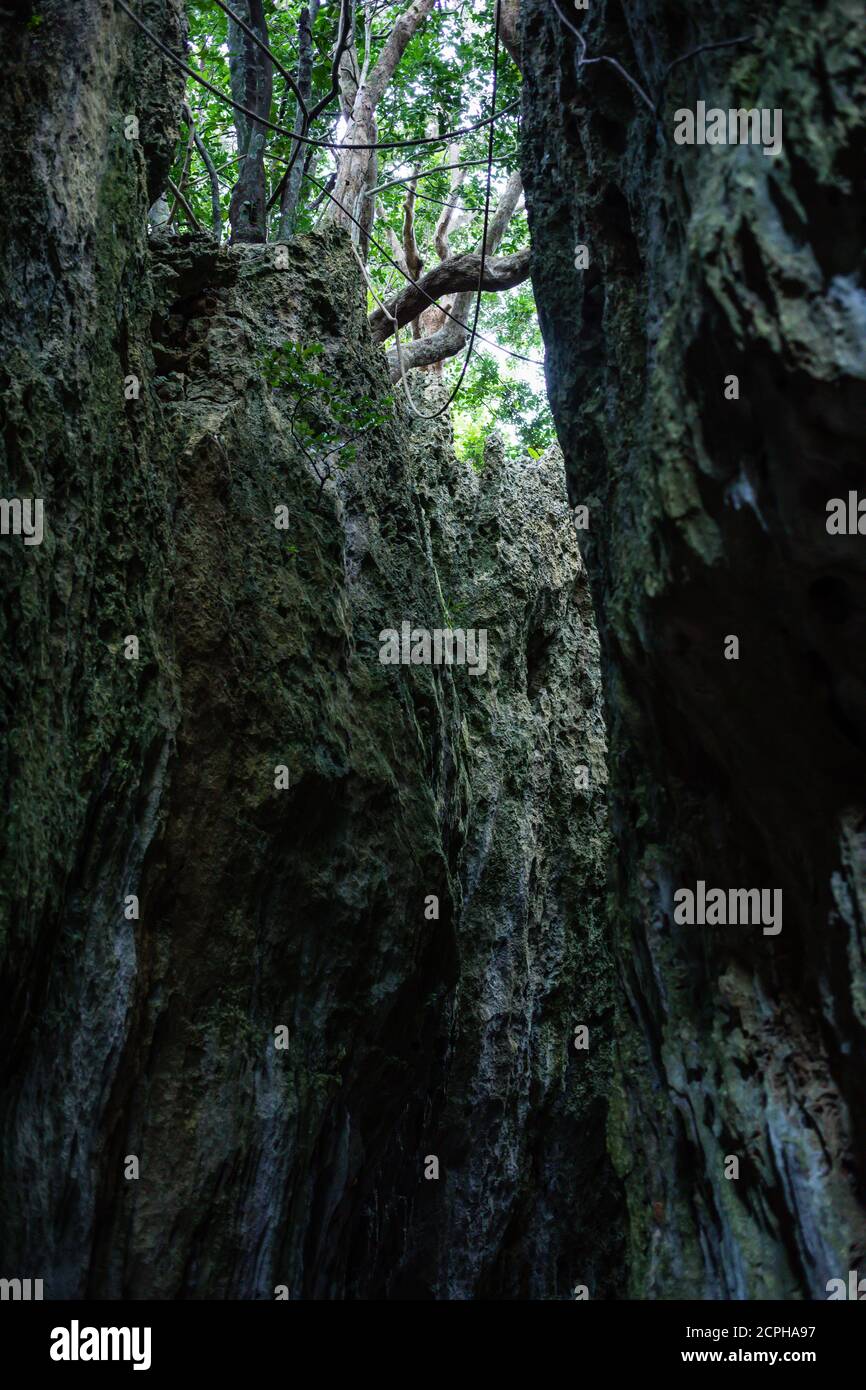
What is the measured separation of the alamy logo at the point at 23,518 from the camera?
6129 mm

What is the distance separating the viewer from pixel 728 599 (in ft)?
17.7

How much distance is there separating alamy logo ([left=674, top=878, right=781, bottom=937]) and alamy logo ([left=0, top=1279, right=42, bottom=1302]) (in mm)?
3900

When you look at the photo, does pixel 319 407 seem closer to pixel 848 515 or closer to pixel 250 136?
pixel 250 136

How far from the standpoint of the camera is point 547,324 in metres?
7.86

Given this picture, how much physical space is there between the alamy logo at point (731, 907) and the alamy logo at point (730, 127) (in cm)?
334

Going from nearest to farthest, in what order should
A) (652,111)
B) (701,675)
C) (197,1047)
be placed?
1. (701,675)
2. (652,111)
3. (197,1047)

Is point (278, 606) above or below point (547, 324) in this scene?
below

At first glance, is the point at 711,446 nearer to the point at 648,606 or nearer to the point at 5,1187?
the point at 648,606

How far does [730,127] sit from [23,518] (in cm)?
381

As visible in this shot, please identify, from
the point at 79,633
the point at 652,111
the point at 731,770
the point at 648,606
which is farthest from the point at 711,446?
the point at 79,633

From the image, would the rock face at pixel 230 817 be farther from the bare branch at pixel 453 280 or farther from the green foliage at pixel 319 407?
the bare branch at pixel 453 280

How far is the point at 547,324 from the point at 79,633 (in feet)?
11.6

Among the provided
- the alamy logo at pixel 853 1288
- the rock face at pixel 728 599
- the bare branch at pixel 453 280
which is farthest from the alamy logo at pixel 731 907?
the bare branch at pixel 453 280
